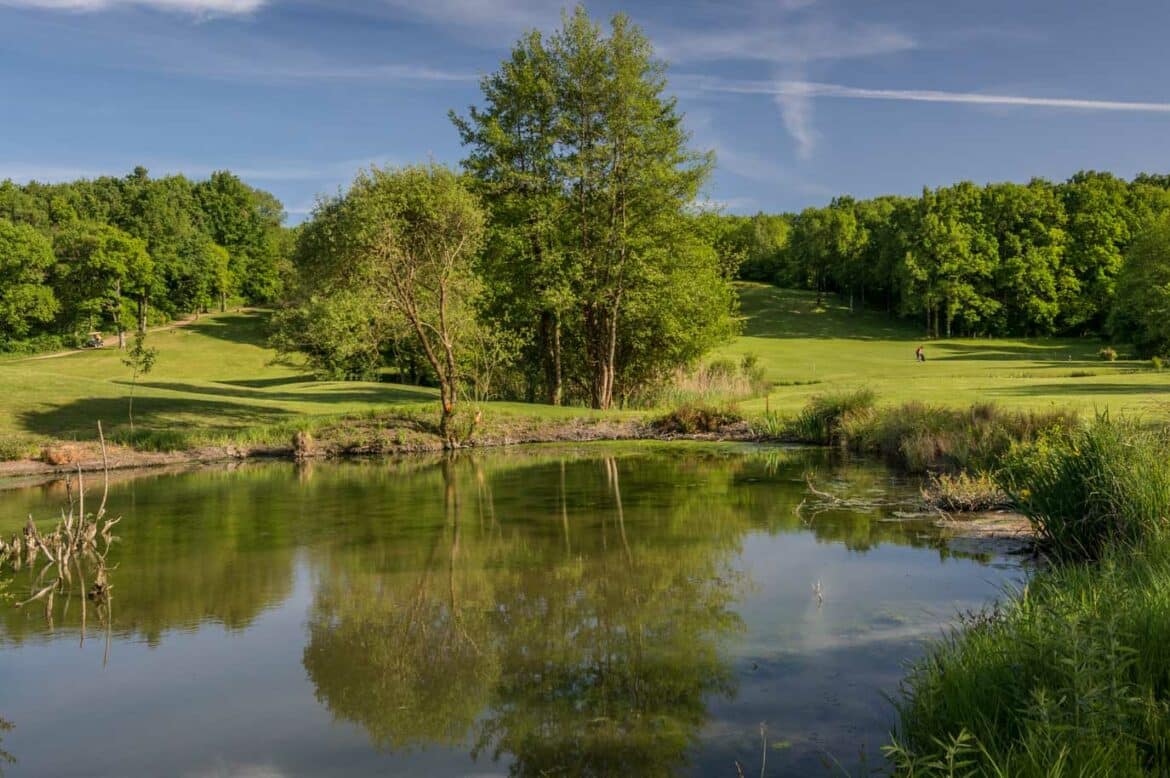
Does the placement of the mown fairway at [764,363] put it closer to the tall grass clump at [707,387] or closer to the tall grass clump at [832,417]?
the tall grass clump at [707,387]

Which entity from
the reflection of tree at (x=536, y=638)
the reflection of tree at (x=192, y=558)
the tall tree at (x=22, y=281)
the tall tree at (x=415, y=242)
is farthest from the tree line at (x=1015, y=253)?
the reflection of tree at (x=536, y=638)

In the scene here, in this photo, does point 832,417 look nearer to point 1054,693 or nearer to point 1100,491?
point 1100,491

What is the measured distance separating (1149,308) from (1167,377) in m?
28.2

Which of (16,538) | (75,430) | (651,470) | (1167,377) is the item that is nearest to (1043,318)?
(1167,377)

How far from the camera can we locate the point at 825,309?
95.6 meters

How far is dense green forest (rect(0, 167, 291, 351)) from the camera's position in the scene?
71.4 metres

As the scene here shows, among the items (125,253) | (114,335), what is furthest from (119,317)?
(114,335)

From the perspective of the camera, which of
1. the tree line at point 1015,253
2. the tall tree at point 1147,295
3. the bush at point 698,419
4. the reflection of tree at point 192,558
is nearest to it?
the reflection of tree at point 192,558

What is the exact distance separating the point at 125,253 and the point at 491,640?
254 ft

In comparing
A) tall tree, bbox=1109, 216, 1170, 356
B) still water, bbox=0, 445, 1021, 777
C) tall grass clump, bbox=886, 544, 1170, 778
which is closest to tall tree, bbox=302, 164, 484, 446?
still water, bbox=0, 445, 1021, 777

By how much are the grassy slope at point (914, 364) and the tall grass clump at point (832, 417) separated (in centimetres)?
242

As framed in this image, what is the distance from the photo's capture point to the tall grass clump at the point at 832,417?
24127 mm

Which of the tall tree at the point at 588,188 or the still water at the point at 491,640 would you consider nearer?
the still water at the point at 491,640

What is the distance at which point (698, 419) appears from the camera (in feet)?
93.6
